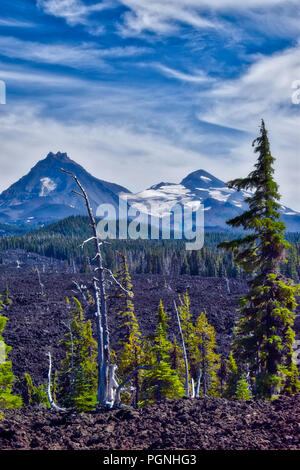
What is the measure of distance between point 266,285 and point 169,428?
8.05 metres

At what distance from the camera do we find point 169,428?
738cm

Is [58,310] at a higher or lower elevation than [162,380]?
higher

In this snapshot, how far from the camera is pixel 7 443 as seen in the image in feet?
21.9

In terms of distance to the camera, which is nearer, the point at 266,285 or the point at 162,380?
the point at 266,285

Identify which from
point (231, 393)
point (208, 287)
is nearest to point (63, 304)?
point (208, 287)

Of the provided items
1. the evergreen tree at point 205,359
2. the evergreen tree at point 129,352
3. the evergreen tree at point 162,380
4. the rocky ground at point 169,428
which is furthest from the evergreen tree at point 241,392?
the rocky ground at point 169,428

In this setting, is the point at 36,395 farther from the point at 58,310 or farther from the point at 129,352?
the point at 58,310

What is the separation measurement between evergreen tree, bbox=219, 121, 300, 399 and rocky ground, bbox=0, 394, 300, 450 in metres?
4.92

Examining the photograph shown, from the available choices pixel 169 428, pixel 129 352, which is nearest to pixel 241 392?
pixel 129 352

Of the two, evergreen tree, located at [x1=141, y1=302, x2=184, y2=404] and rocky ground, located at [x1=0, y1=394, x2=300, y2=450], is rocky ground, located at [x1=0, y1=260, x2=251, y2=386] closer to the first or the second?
evergreen tree, located at [x1=141, y1=302, x2=184, y2=404]

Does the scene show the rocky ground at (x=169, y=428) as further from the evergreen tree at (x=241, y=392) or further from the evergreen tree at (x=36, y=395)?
the evergreen tree at (x=36, y=395)

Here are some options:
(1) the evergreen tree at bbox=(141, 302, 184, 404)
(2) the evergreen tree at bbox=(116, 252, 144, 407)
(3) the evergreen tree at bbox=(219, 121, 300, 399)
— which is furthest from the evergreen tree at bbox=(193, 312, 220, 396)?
(3) the evergreen tree at bbox=(219, 121, 300, 399)

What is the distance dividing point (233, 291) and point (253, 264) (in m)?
66.9

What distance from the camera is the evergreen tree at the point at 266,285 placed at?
13766 millimetres
